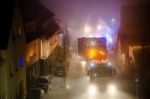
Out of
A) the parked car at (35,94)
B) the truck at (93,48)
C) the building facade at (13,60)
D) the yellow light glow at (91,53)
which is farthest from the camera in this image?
the yellow light glow at (91,53)

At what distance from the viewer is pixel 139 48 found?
57688 millimetres

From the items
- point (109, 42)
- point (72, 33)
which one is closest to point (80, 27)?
point (72, 33)

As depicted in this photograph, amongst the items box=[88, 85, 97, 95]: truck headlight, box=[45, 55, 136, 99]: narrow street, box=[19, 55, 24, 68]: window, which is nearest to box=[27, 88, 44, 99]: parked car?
box=[19, 55, 24, 68]: window

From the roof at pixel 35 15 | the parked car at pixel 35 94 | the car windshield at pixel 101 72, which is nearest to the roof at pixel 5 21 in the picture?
the parked car at pixel 35 94

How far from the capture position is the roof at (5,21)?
30.2 meters

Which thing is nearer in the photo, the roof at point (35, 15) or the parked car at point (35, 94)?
the parked car at point (35, 94)

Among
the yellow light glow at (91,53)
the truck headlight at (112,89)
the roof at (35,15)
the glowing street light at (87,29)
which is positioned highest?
the glowing street light at (87,29)

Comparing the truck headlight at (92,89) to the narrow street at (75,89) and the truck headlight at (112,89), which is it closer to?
the narrow street at (75,89)

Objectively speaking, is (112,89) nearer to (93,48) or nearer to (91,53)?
(91,53)

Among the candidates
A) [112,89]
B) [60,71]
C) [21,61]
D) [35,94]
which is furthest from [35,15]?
[35,94]

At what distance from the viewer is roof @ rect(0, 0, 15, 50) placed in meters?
30.2

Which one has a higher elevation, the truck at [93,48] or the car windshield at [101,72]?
the truck at [93,48]

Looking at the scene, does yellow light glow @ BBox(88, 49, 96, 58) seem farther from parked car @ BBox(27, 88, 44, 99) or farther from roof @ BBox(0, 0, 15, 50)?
roof @ BBox(0, 0, 15, 50)

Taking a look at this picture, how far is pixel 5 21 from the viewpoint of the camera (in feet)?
105
